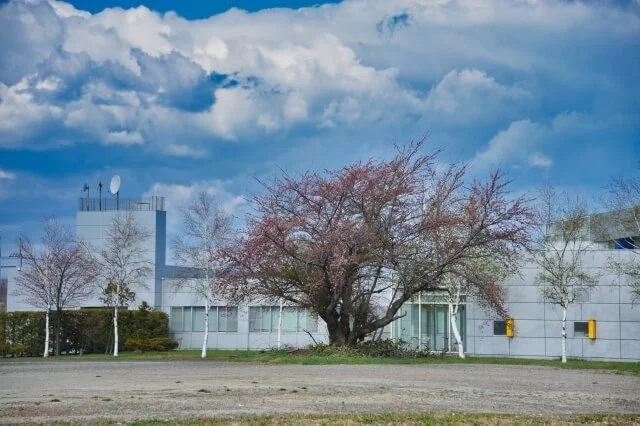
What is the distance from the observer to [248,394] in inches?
681

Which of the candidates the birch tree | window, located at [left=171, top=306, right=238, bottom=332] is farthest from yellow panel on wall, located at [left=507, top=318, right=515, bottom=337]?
window, located at [left=171, top=306, right=238, bottom=332]

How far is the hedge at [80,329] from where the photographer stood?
146ft

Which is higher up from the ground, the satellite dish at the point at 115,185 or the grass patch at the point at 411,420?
the satellite dish at the point at 115,185

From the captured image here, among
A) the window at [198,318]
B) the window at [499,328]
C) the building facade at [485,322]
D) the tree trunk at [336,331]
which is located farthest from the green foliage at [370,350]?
the window at [198,318]

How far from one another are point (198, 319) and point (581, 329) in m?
22.0

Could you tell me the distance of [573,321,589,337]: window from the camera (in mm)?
41938

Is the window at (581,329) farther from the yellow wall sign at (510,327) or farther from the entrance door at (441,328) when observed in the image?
the entrance door at (441,328)

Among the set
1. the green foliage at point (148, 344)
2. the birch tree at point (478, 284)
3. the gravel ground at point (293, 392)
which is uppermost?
the birch tree at point (478, 284)

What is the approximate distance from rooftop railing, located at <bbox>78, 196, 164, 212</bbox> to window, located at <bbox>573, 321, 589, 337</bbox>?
90.9ft

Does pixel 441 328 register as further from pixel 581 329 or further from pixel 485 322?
pixel 581 329

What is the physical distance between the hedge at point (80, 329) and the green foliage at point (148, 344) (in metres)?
0.64

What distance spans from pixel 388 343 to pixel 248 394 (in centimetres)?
1763

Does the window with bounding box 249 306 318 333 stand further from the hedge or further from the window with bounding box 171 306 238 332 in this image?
the hedge

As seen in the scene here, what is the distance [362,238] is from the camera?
106ft
